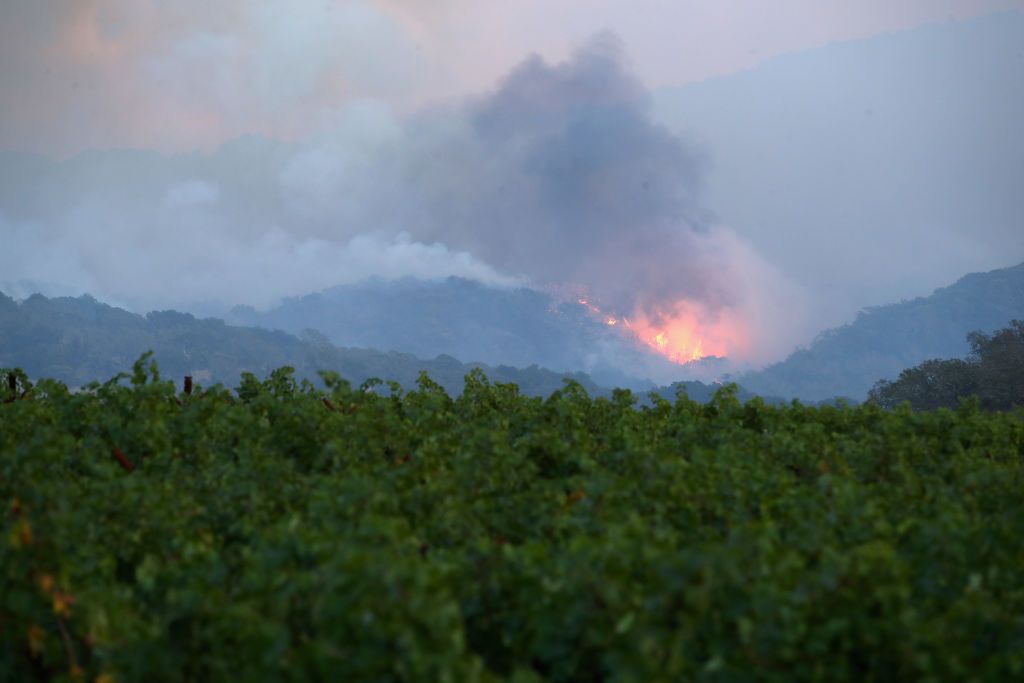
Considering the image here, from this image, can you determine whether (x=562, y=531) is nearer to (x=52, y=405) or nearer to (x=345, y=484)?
(x=345, y=484)

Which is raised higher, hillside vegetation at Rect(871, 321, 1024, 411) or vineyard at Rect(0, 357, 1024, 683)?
hillside vegetation at Rect(871, 321, 1024, 411)

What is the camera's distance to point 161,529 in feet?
23.2

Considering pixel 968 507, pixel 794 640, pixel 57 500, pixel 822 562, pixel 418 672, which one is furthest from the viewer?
pixel 968 507

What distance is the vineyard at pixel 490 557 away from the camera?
15.8 ft

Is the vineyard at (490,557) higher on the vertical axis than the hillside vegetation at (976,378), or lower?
lower

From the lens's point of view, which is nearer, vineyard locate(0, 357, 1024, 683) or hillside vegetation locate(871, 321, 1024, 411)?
vineyard locate(0, 357, 1024, 683)

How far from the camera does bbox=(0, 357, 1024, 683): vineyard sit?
4.82 m

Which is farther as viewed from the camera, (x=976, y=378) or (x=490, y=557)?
(x=976, y=378)

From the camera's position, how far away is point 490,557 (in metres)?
6.05

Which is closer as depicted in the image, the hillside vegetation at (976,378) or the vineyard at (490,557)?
the vineyard at (490,557)

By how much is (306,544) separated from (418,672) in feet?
5.43

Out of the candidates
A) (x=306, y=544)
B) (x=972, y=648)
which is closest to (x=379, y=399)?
(x=306, y=544)

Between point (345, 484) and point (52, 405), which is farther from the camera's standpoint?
point (52, 405)

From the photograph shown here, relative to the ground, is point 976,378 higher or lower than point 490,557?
higher
